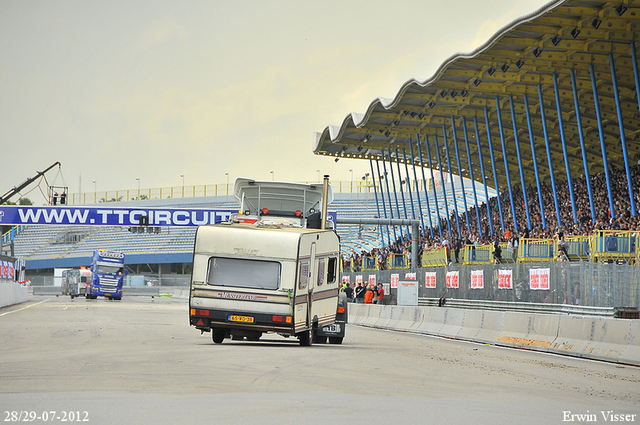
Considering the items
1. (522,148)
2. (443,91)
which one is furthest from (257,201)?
(522,148)

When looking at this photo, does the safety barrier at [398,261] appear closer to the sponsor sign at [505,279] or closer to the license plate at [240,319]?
the sponsor sign at [505,279]

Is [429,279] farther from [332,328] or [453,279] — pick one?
[332,328]

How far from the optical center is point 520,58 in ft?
125

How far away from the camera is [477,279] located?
3061cm

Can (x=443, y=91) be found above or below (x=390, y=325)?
above

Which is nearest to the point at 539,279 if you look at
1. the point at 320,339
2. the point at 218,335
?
the point at 320,339

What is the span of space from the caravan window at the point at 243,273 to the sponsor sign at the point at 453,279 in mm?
15843

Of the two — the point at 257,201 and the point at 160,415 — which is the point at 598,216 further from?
the point at 160,415

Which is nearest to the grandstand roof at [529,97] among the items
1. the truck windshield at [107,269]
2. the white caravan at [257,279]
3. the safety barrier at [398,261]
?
the safety barrier at [398,261]

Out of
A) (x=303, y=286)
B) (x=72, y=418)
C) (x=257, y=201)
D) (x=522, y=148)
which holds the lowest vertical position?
(x=72, y=418)

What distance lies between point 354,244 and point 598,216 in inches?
1197

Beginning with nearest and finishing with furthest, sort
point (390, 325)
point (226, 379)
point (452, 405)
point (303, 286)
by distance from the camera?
1. point (452, 405)
2. point (226, 379)
3. point (303, 286)
4. point (390, 325)

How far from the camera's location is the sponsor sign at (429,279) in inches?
1387

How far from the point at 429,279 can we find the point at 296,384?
24924 millimetres
